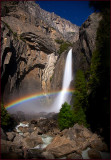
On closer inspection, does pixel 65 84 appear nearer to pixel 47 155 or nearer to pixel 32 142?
pixel 32 142

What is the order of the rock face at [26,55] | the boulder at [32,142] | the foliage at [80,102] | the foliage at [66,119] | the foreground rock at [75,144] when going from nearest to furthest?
the foreground rock at [75,144]
the boulder at [32,142]
the foliage at [66,119]
the foliage at [80,102]
the rock face at [26,55]

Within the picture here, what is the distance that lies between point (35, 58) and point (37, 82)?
27.8ft

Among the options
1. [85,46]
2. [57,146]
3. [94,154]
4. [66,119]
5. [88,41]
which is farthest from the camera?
[85,46]

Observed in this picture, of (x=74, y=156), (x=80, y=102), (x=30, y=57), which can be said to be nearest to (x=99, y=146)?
(x=74, y=156)

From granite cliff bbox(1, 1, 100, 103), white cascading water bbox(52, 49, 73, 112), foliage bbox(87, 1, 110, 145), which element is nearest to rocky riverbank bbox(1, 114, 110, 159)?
foliage bbox(87, 1, 110, 145)

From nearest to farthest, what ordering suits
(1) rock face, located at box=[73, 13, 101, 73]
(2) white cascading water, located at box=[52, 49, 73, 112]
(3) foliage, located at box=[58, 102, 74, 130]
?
1. (3) foliage, located at box=[58, 102, 74, 130]
2. (1) rock face, located at box=[73, 13, 101, 73]
3. (2) white cascading water, located at box=[52, 49, 73, 112]

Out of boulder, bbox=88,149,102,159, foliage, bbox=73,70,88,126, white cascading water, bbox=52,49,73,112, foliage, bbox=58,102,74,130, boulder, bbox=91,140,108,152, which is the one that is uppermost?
white cascading water, bbox=52,49,73,112

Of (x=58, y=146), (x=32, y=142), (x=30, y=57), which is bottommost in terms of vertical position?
(x=58, y=146)

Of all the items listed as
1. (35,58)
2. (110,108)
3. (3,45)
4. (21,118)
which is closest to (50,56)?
(35,58)

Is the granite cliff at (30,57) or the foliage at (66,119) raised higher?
the granite cliff at (30,57)

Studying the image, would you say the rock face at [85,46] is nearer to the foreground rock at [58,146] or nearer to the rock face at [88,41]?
the rock face at [88,41]

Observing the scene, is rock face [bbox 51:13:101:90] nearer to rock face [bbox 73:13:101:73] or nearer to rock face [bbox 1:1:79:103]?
rock face [bbox 73:13:101:73]

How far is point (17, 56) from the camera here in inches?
1431

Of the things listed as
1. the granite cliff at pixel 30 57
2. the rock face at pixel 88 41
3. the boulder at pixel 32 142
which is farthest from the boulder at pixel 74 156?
the granite cliff at pixel 30 57
